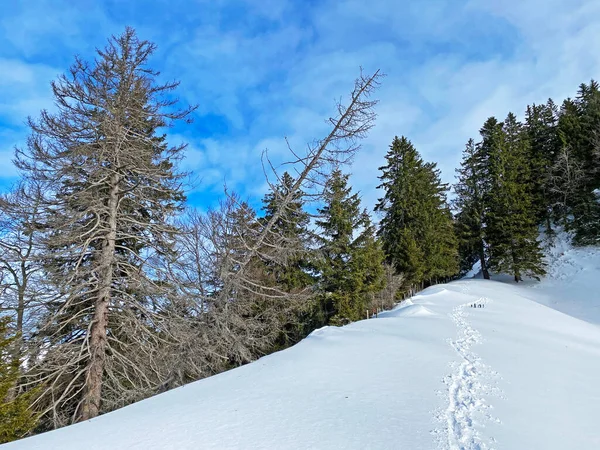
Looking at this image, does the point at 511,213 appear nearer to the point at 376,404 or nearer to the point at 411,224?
the point at 411,224

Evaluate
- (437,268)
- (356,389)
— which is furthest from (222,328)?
(437,268)

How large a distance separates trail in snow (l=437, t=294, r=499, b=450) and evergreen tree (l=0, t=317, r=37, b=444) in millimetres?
6661

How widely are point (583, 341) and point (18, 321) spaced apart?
14366 millimetres

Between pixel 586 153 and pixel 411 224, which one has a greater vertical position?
pixel 586 153

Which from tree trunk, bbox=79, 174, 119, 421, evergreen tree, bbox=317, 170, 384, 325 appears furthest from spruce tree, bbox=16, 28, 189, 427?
evergreen tree, bbox=317, 170, 384, 325

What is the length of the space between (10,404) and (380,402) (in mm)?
6219

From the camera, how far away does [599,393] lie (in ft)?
15.5

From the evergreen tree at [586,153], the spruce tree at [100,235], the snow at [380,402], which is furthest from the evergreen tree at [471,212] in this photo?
the spruce tree at [100,235]

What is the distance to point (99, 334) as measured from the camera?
704 centimetres

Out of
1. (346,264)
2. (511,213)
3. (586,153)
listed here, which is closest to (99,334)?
(346,264)

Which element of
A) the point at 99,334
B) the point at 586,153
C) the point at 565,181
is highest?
the point at 586,153

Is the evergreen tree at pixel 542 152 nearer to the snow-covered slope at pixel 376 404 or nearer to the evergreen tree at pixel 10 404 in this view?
the snow-covered slope at pixel 376 404

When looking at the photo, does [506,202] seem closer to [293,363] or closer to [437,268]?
[437,268]

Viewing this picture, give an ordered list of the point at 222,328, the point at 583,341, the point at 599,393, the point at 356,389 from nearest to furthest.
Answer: the point at 356,389
the point at 599,393
the point at 222,328
the point at 583,341
